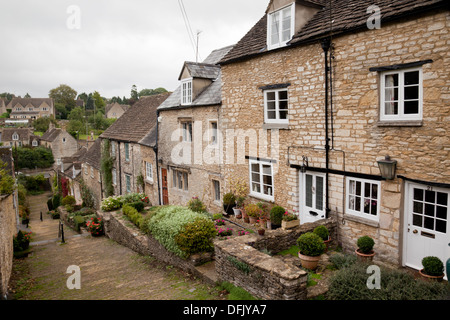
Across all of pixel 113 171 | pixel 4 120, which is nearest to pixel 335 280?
pixel 113 171

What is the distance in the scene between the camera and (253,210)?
478 inches

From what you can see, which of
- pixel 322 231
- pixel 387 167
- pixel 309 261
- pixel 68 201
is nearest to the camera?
pixel 309 261

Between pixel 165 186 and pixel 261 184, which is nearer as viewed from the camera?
pixel 261 184

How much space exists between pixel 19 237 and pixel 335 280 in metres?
15.4

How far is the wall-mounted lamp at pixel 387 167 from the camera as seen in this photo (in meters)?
8.07

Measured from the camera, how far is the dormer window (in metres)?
17.1

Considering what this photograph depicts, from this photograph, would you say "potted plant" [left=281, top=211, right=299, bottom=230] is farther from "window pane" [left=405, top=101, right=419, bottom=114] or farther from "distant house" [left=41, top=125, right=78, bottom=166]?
"distant house" [left=41, top=125, right=78, bottom=166]

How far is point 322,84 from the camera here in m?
9.81

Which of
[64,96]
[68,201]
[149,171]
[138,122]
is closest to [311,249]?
[149,171]

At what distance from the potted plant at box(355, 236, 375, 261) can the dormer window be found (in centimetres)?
1175

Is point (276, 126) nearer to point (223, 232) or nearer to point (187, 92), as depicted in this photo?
point (223, 232)

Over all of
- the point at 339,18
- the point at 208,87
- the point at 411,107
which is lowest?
the point at 411,107

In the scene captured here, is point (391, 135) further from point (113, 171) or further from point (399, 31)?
point (113, 171)

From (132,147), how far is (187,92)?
8.42 metres
